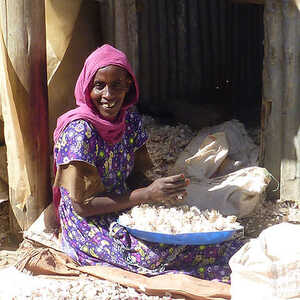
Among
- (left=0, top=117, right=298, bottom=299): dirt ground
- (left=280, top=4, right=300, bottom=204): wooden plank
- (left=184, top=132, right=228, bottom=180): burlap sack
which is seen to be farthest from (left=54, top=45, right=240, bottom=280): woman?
(left=280, top=4, right=300, bottom=204): wooden plank

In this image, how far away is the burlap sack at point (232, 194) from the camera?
4.30 metres

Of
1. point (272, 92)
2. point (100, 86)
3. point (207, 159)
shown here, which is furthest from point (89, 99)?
point (272, 92)

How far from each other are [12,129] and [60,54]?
86 cm

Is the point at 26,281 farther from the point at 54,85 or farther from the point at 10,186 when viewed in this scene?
the point at 54,85

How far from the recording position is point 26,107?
13.5 feet

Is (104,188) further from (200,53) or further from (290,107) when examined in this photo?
(200,53)

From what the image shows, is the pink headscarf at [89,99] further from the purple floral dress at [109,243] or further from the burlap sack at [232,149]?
the burlap sack at [232,149]

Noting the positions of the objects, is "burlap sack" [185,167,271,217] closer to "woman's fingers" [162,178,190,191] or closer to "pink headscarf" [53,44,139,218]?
"woman's fingers" [162,178,190,191]

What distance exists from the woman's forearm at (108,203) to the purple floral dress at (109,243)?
0.09m

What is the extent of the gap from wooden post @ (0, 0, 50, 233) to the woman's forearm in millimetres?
753

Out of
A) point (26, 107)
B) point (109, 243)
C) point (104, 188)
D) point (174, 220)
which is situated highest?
point (26, 107)

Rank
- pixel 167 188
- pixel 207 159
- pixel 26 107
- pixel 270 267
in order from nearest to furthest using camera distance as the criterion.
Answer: pixel 270 267 < pixel 167 188 < pixel 26 107 < pixel 207 159

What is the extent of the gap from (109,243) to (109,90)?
0.90 meters

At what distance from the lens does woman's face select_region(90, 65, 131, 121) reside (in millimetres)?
3510
